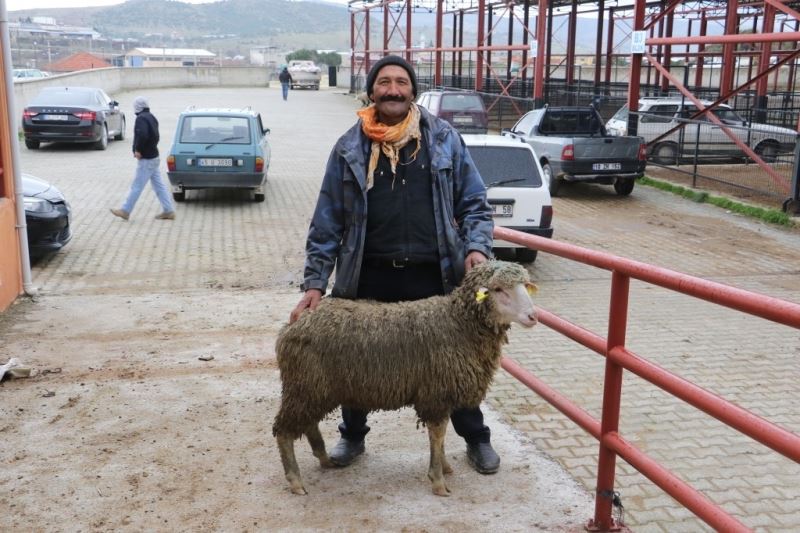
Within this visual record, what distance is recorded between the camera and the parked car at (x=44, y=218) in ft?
32.6

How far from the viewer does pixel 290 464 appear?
397 centimetres

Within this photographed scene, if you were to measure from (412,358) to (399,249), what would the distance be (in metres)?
0.54

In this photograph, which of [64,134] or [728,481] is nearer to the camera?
[728,481]

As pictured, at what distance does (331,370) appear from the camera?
3.75 m

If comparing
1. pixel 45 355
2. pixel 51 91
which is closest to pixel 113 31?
pixel 51 91

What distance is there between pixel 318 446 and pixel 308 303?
0.86 m

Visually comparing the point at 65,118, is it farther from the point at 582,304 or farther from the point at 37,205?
the point at 582,304

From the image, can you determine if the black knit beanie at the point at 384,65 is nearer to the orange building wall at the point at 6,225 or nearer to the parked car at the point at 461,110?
the orange building wall at the point at 6,225

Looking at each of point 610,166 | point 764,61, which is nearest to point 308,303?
point 610,166

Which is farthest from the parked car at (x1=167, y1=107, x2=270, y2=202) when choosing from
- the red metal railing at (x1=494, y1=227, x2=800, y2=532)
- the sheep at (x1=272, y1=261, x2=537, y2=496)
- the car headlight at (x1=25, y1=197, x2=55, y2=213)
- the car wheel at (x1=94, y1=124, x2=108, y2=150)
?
the sheep at (x1=272, y1=261, x2=537, y2=496)

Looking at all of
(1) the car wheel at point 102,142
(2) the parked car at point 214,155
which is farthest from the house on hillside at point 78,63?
(2) the parked car at point 214,155

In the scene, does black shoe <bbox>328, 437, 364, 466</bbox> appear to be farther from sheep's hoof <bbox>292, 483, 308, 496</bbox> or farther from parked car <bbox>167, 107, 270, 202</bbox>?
parked car <bbox>167, 107, 270, 202</bbox>

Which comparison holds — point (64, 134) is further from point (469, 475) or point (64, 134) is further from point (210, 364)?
point (469, 475)

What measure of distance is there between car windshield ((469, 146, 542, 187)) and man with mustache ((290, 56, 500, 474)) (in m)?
6.73
